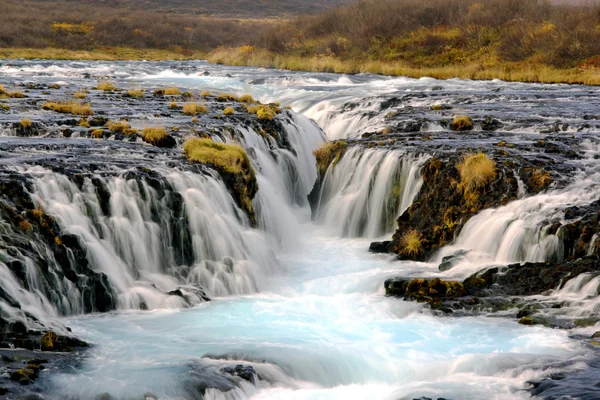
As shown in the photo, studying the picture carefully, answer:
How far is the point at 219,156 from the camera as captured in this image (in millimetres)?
23219

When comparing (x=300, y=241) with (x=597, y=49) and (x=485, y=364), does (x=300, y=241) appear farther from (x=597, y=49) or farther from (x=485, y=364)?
(x=597, y=49)

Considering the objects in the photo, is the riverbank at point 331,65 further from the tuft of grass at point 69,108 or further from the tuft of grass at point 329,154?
the tuft of grass at point 69,108

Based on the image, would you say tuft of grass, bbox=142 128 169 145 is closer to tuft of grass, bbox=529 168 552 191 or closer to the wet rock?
tuft of grass, bbox=529 168 552 191

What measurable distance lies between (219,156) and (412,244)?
6.41 meters

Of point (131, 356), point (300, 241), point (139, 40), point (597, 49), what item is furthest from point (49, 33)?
point (131, 356)

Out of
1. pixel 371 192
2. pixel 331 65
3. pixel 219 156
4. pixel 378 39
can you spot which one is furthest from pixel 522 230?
pixel 378 39

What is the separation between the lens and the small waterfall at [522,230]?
19.0 meters

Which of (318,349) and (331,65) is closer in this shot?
(318,349)

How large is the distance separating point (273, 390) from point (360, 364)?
1.94 metres

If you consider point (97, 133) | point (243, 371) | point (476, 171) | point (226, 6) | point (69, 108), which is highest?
point (226, 6)

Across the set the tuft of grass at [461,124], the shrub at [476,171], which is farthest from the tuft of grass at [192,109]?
the shrub at [476,171]

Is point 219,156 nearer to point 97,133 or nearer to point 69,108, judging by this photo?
point 97,133

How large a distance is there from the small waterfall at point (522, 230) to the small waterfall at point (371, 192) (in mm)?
3675

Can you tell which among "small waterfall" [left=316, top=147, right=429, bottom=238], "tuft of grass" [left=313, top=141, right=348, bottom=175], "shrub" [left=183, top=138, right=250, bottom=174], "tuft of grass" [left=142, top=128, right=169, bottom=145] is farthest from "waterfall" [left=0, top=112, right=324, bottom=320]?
"tuft of grass" [left=313, top=141, right=348, bottom=175]
